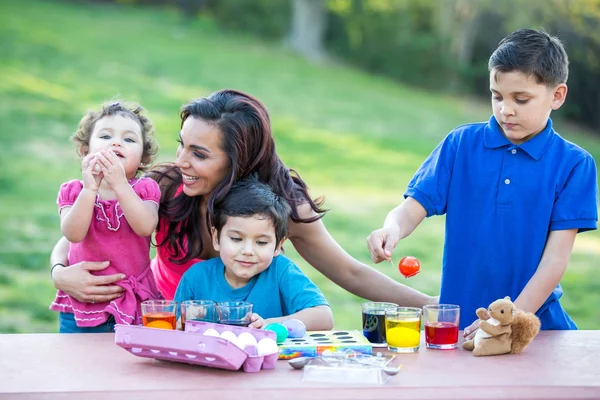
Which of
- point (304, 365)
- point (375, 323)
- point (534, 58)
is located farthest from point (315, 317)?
point (534, 58)

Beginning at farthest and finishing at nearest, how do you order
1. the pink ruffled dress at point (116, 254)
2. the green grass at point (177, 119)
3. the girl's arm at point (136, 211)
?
the green grass at point (177, 119), the pink ruffled dress at point (116, 254), the girl's arm at point (136, 211)

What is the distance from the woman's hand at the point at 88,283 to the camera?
2961mm

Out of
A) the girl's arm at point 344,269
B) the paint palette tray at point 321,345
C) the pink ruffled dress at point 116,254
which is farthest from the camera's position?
the girl's arm at point 344,269

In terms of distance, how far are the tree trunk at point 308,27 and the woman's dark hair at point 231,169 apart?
605 inches

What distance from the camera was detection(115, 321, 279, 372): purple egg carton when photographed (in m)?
2.22

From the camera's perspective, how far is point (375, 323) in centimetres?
261

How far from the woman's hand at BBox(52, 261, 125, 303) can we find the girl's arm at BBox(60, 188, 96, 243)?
0.13m

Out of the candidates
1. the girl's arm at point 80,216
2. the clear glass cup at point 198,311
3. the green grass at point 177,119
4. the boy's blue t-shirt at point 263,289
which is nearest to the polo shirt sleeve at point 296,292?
the boy's blue t-shirt at point 263,289

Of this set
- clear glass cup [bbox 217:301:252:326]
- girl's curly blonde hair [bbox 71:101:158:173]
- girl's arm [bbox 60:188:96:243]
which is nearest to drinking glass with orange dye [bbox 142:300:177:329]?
clear glass cup [bbox 217:301:252:326]

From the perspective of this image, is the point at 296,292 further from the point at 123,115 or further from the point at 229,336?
the point at 123,115

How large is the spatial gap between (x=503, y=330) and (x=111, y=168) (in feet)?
4.41

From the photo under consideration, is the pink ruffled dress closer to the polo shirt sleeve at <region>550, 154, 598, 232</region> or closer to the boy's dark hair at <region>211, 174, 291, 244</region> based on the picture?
the boy's dark hair at <region>211, 174, 291, 244</region>

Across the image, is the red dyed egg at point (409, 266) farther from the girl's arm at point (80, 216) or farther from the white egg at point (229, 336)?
the girl's arm at point (80, 216)

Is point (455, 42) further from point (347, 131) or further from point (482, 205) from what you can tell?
point (482, 205)
